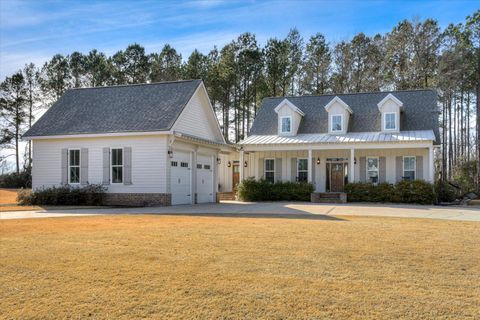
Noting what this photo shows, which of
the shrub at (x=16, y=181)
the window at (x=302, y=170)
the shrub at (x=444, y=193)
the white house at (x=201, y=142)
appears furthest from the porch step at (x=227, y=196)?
the shrub at (x=16, y=181)

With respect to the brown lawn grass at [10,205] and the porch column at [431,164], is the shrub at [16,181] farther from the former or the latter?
the porch column at [431,164]

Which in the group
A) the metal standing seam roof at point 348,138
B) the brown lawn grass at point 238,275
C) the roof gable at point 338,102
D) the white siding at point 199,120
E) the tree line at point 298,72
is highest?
the tree line at point 298,72

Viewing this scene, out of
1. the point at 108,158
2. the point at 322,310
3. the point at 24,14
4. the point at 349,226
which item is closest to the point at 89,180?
the point at 108,158

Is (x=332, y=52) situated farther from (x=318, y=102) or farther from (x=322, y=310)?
(x=322, y=310)

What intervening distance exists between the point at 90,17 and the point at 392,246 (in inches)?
510

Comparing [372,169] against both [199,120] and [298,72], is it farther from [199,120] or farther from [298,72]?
[298,72]

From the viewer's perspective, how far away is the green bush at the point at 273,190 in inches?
993

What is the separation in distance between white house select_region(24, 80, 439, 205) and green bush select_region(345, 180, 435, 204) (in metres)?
1.14

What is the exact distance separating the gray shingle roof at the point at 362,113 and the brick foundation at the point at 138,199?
32.3ft

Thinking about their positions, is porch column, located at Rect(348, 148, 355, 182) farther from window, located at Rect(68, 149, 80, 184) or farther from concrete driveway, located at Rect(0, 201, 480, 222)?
window, located at Rect(68, 149, 80, 184)

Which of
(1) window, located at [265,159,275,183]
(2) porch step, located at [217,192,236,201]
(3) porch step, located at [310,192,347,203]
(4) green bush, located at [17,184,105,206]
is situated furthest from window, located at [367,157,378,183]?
(4) green bush, located at [17,184,105,206]

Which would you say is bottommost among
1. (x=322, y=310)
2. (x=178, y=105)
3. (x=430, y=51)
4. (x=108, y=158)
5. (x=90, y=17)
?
(x=322, y=310)

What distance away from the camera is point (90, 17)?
1616 centimetres

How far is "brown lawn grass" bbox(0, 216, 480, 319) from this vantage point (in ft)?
16.1
